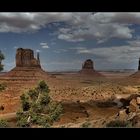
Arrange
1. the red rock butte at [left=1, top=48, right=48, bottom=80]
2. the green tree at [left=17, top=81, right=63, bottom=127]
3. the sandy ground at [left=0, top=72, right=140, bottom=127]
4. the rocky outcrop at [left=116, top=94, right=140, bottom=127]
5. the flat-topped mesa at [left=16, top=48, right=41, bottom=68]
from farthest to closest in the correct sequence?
the flat-topped mesa at [left=16, top=48, right=41, bottom=68] → the red rock butte at [left=1, top=48, right=48, bottom=80] → the sandy ground at [left=0, top=72, right=140, bottom=127] → the green tree at [left=17, top=81, right=63, bottom=127] → the rocky outcrop at [left=116, top=94, right=140, bottom=127]

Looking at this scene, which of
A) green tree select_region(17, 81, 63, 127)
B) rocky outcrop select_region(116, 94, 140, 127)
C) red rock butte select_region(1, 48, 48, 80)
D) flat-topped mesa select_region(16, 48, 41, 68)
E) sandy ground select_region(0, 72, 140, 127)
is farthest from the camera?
flat-topped mesa select_region(16, 48, 41, 68)

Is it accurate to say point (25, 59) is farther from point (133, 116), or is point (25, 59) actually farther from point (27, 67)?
point (133, 116)

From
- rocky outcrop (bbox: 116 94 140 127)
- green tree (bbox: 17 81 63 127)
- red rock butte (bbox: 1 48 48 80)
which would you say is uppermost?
red rock butte (bbox: 1 48 48 80)

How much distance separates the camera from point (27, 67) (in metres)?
25.9

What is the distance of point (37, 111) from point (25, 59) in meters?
14.8

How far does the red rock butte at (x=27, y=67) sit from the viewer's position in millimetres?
21038

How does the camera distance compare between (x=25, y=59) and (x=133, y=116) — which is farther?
(x=25, y=59)

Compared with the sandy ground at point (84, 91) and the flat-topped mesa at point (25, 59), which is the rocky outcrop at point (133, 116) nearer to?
the sandy ground at point (84, 91)

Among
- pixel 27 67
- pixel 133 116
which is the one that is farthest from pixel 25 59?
pixel 133 116

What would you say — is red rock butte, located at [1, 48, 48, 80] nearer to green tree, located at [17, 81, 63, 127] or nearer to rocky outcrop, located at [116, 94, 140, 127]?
rocky outcrop, located at [116, 94, 140, 127]

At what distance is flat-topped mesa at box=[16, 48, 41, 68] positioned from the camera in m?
22.0

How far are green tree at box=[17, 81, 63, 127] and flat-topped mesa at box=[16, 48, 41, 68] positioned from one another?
9670mm

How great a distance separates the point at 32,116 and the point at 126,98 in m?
9.10

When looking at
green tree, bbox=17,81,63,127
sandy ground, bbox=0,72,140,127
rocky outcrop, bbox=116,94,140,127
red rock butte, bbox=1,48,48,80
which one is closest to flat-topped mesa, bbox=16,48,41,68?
red rock butte, bbox=1,48,48,80
